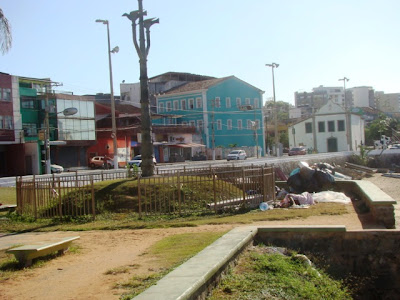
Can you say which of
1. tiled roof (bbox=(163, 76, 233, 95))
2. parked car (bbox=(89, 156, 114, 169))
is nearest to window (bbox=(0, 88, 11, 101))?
parked car (bbox=(89, 156, 114, 169))

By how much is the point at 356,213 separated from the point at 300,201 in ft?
7.64

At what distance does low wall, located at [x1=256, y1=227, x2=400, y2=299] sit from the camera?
8844 millimetres

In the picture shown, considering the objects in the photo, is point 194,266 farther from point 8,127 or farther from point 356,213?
point 8,127

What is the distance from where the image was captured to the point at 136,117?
63.6m

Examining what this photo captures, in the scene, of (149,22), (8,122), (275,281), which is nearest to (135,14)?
(149,22)

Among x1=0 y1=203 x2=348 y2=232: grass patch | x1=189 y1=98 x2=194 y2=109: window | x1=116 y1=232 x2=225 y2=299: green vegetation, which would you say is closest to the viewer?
x1=116 y1=232 x2=225 y2=299: green vegetation

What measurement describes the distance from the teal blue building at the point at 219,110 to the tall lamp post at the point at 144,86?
5309cm

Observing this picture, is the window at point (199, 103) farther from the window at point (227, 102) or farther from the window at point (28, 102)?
the window at point (28, 102)

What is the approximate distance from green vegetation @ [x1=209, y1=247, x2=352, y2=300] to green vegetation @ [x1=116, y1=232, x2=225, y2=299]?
82cm

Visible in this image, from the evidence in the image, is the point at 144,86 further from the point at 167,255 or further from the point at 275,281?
the point at 275,281

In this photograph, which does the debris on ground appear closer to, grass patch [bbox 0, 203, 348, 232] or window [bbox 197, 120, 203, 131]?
window [bbox 197, 120, 203, 131]

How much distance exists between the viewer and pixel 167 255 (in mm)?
7875

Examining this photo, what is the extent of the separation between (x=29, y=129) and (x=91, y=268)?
152ft

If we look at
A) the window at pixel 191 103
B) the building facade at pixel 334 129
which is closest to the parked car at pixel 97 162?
the window at pixel 191 103
